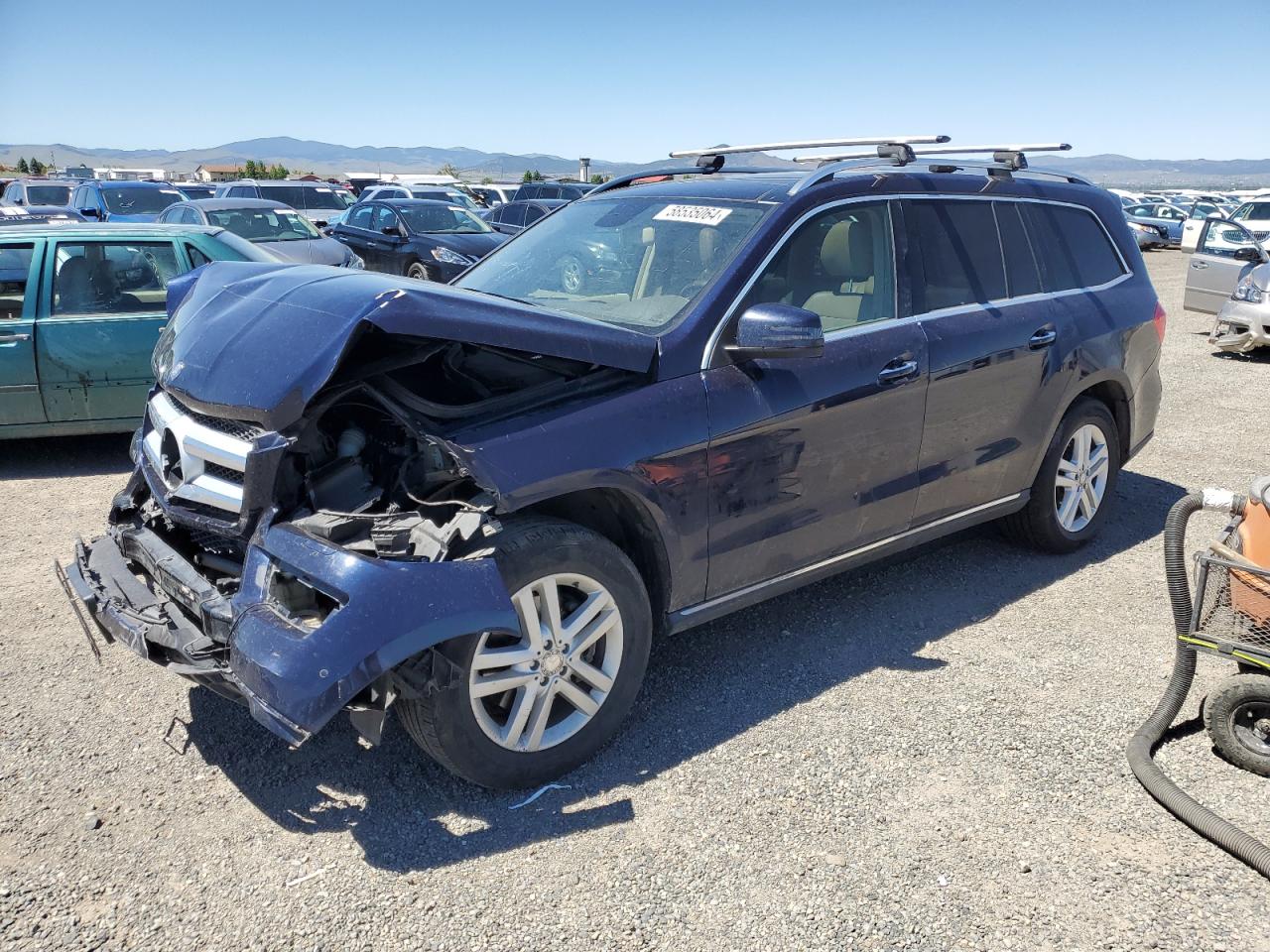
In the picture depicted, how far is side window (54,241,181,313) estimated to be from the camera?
654 cm

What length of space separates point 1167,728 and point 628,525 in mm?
2027

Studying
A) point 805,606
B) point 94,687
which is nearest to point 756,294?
point 805,606

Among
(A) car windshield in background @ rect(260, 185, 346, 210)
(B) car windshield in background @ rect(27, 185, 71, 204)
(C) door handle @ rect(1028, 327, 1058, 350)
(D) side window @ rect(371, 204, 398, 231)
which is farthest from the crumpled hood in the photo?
(B) car windshield in background @ rect(27, 185, 71, 204)

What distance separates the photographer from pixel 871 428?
12.7 ft

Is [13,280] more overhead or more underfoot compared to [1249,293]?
more overhead

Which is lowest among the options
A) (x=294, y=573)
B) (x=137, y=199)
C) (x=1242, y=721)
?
(x=1242, y=721)

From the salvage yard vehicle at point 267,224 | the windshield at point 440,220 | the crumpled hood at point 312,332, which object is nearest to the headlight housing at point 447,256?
the windshield at point 440,220

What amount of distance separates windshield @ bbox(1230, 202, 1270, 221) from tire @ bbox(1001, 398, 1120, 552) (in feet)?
54.2

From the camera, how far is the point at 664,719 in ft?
11.7

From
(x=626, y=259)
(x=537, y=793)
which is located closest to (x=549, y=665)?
(x=537, y=793)

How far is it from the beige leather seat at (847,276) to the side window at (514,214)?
17.3 m

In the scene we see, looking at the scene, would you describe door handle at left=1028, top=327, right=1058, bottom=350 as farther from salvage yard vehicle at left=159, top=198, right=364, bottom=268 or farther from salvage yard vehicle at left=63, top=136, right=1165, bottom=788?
salvage yard vehicle at left=159, top=198, right=364, bottom=268

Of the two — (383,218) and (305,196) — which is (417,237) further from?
(305,196)

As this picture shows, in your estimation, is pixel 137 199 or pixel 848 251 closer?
pixel 848 251
